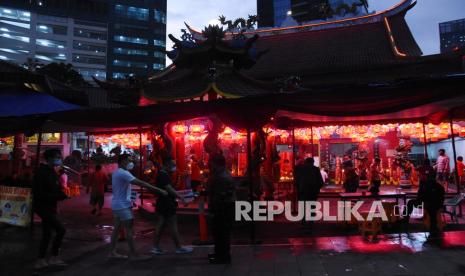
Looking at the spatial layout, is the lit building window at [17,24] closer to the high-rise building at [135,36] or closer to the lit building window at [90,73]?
the lit building window at [90,73]

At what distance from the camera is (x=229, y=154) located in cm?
1906

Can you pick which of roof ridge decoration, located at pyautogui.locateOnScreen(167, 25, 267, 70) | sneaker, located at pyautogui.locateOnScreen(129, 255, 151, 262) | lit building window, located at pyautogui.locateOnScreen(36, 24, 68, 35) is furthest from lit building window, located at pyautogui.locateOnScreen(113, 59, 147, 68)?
sneaker, located at pyautogui.locateOnScreen(129, 255, 151, 262)

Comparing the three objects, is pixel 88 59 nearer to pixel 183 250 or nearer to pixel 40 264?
pixel 183 250

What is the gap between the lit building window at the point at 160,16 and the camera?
104 m

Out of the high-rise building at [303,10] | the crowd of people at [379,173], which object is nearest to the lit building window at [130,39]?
the high-rise building at [303,10]

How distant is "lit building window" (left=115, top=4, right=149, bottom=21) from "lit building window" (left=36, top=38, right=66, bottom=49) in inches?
823

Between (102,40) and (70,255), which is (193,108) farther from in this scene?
(102,40)

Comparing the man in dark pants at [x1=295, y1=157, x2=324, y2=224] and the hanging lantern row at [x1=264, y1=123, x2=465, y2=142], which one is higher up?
the hanging lantern row at [x1=264, y1=123, x2=465, y2=142]

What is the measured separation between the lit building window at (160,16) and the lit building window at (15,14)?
34.4 m

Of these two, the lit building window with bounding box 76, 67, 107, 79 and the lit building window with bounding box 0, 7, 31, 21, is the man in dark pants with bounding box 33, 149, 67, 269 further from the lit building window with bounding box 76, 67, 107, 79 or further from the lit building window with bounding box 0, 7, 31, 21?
the lit building window with bounding box 0, 7, 31, 21

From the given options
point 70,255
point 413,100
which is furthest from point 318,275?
point 70,255

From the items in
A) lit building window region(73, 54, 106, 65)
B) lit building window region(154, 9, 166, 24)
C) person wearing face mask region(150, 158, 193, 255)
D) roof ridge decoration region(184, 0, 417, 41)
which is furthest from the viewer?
lit building window region(154, 9, 166, 24)

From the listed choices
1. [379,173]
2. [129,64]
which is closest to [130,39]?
[129,64]

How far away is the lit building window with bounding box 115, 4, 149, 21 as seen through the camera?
9675 cm
